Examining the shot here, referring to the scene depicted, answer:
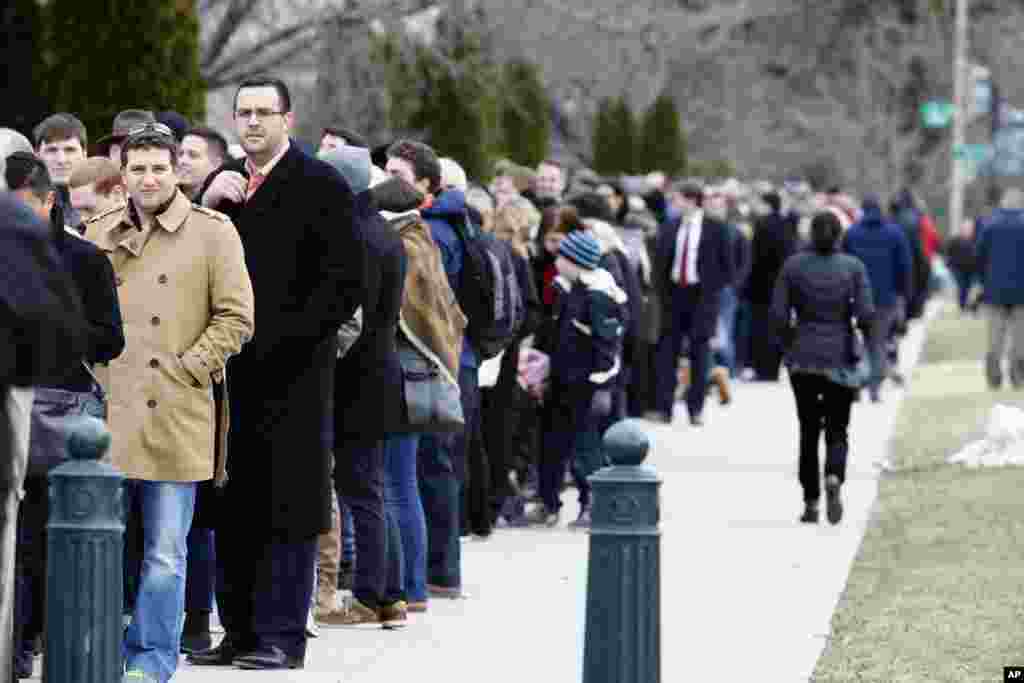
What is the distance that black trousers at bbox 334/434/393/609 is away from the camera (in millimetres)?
11062

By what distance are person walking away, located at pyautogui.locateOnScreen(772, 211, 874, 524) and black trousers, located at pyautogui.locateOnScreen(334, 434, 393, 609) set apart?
494 centimetres

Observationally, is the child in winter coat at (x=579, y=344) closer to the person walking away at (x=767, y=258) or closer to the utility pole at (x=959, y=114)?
the person walking away at (x=767, y=258)

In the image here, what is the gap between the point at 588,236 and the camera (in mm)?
15516

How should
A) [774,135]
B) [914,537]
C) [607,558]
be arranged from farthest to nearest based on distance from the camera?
1. [774,135]
2. [914,537]
3. [607,558]

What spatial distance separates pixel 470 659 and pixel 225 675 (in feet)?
3.69

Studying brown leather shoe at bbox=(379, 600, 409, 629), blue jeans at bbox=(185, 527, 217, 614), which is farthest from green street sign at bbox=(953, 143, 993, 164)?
blue jeans at bbox=(185, 527, 217, 614)

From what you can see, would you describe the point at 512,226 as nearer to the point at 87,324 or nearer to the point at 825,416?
the point at 825,416

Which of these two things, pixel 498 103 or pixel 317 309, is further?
pixel 498 103

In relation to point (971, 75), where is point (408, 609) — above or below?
below

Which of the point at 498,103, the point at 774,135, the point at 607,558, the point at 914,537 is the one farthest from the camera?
the point at 774,135

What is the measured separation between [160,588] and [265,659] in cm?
83

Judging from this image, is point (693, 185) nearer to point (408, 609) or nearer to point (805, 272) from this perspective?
point (805, 272)

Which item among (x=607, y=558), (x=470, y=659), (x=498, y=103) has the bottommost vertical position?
(x=470, y=659)

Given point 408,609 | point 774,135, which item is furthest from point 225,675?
point 774,135
